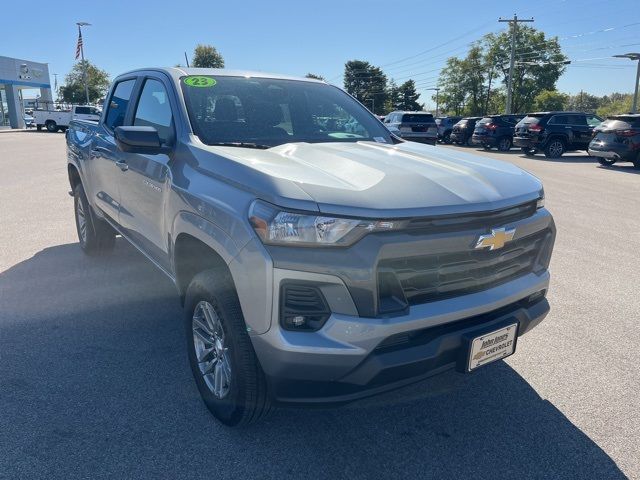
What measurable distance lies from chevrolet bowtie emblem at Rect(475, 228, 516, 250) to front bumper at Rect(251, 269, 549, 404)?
10.7 inches

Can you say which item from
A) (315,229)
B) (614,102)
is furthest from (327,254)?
(614,102)

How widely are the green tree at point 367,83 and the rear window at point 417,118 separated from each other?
77093 mm

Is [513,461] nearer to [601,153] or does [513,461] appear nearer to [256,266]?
[256,266]

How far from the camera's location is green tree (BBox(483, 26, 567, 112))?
69.0 metres

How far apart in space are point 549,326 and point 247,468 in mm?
2656

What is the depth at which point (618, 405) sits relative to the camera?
299 cm

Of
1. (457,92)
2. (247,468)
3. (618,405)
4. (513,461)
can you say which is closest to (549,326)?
(618,405)

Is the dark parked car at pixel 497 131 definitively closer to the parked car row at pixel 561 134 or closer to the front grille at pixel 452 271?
the parked car row at pixel 561 134

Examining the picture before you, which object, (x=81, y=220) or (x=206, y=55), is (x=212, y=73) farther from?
(x=206, y=55)

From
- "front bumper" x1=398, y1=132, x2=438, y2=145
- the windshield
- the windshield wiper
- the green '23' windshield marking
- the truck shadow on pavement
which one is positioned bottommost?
the truck shadow on pavement

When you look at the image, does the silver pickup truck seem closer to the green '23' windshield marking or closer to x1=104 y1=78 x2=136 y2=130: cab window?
the green '23' windshield marking

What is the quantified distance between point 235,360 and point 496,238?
1.35 meters

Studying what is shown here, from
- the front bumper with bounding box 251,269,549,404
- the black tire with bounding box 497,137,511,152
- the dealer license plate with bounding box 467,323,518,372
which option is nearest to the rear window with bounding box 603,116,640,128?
the black tire with bounding box 497,137,511,152

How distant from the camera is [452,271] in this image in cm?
238
